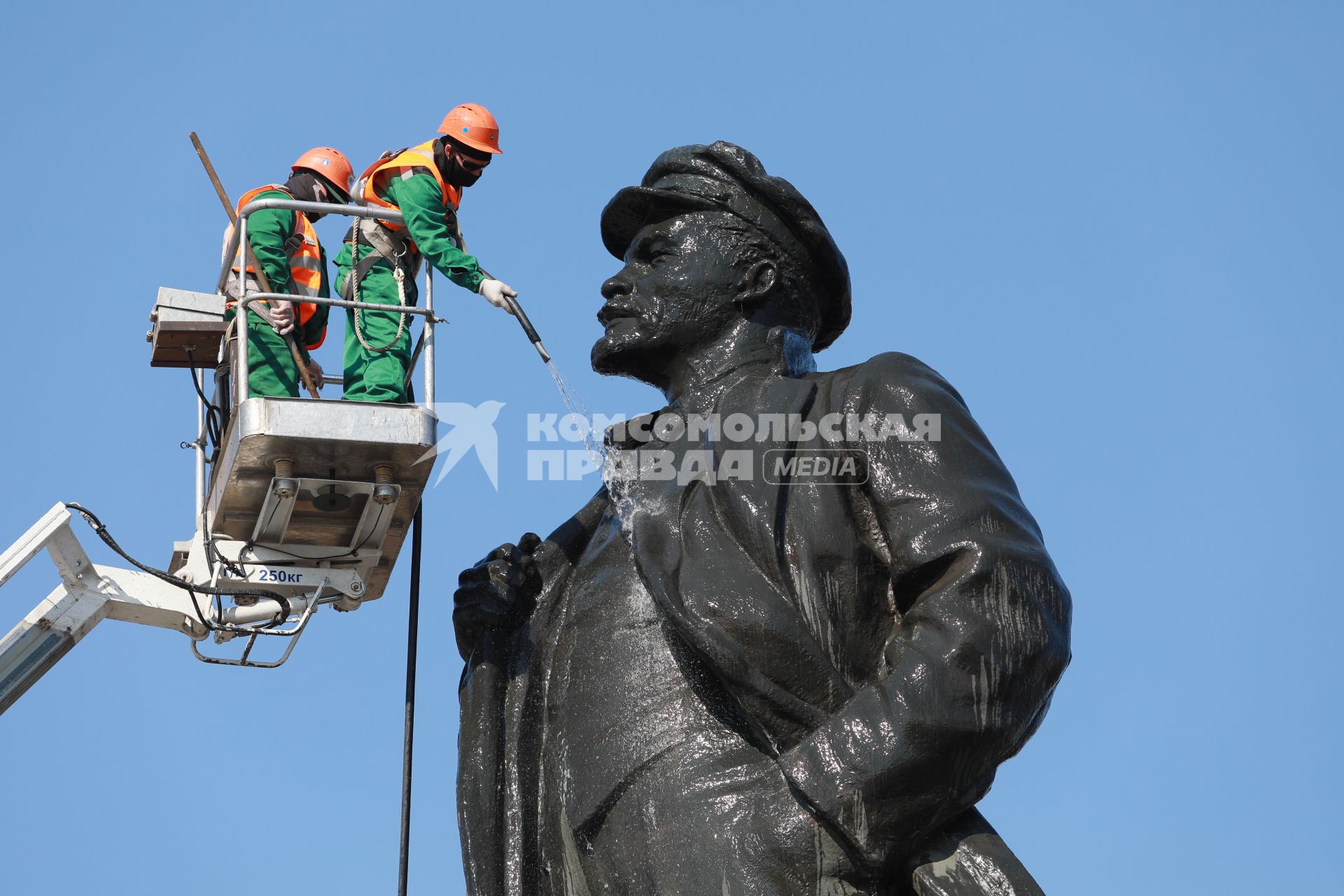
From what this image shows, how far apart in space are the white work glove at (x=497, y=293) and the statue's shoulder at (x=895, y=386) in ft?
17.1

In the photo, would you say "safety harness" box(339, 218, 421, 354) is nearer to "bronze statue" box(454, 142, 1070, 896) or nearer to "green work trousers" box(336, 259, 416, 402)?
"green work trousers" box(336, 259, 416, 402)

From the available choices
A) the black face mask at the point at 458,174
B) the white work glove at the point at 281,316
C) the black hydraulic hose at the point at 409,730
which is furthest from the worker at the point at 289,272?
the black hydraulic hose at the point at 409,730

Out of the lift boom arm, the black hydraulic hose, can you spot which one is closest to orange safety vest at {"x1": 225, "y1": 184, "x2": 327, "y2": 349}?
the lift boom arm

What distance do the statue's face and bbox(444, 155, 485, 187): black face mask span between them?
6231 millimetres

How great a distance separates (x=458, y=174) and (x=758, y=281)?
6.52 m

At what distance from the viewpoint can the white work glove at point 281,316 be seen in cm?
1527

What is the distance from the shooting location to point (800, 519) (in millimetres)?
7312

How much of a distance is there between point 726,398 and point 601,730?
131 cm

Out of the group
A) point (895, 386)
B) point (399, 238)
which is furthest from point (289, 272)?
point (895, 386)

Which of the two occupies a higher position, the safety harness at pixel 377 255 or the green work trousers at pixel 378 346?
the safety harness at pixel 377 255

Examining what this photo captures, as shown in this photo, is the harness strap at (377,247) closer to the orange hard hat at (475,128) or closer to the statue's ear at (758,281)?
the orange hard hat at (475,128)

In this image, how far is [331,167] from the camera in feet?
53.3

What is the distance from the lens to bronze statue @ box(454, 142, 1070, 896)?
671cm

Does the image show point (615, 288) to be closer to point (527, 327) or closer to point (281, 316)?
point (527, 327)
